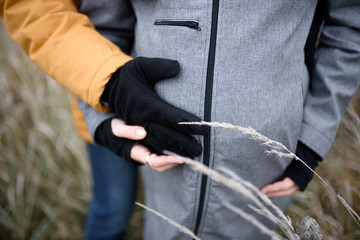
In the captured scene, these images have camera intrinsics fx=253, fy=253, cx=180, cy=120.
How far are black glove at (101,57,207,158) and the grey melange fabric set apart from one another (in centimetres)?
5

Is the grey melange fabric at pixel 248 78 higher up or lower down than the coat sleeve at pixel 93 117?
higher up

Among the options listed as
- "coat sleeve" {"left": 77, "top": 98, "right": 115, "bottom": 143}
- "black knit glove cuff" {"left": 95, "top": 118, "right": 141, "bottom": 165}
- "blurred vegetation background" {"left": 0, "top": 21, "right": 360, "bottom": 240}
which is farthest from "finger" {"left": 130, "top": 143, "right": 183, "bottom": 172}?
"blurred vegetation background" {"left": 0, "top": 21, "right": 360, "bottom": 240}

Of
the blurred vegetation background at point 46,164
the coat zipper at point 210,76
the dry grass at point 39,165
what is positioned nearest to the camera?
the coat zipper at point 210,76

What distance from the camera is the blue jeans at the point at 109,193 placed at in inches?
50.3

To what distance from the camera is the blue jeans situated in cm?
128

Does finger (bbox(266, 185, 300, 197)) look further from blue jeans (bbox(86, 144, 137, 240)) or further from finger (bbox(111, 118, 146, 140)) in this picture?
blue jeans (bbox(86, 144, 137, 240))

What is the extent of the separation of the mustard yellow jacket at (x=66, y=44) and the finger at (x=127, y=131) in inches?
4.0

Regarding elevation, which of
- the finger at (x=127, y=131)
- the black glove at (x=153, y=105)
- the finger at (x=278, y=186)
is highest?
the black glove at (x=153, y=105)

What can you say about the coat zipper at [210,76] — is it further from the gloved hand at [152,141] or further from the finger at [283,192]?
the finger at [283,192]

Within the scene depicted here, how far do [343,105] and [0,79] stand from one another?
9.28 ft

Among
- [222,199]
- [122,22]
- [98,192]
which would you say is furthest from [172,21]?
[98,192]

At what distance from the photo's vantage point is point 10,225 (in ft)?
5.96

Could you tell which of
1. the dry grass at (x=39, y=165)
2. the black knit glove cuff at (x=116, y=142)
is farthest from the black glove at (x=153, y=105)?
the dry grass at (x=39, y=165)

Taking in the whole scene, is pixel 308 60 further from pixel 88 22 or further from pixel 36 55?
pixel 36 55
